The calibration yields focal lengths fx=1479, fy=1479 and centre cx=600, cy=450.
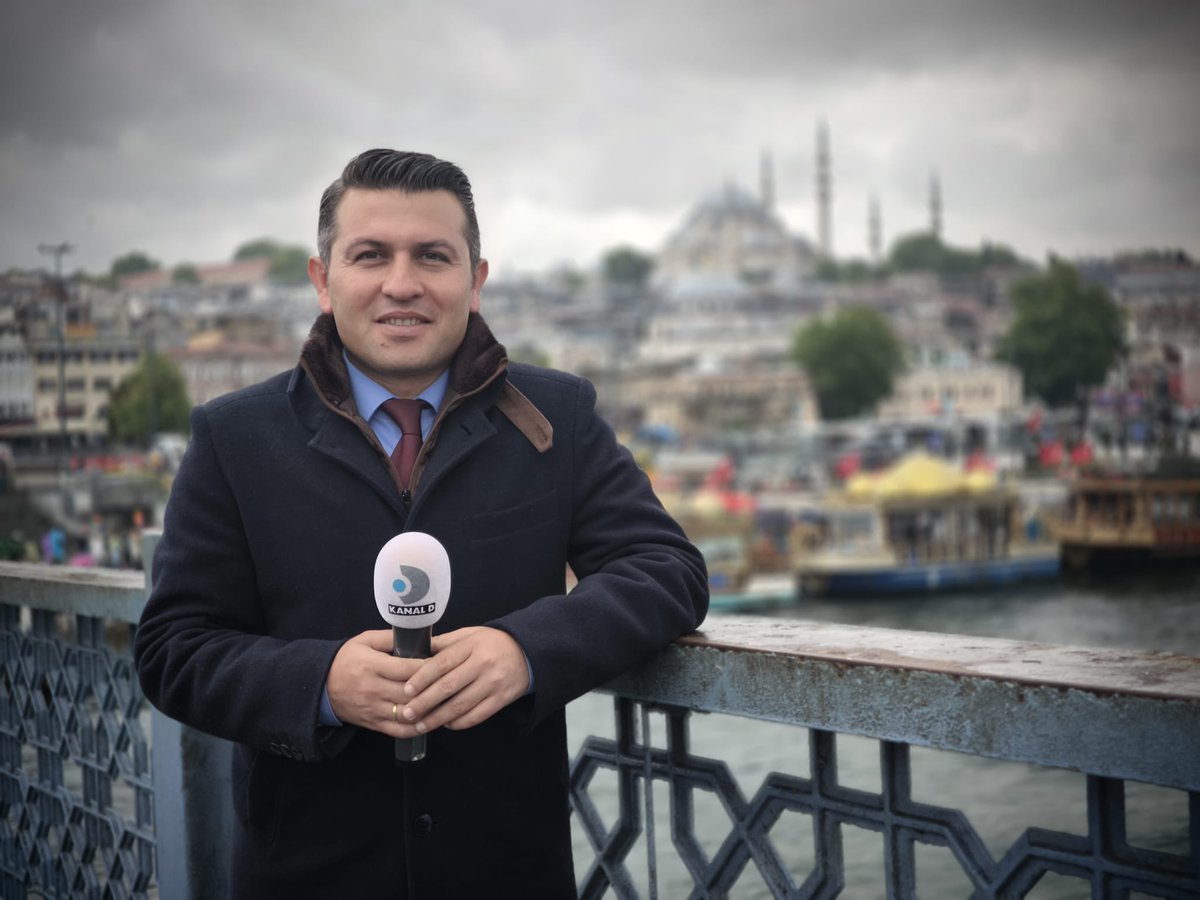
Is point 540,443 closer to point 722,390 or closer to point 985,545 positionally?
point 985,545

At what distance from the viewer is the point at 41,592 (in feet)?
9.32

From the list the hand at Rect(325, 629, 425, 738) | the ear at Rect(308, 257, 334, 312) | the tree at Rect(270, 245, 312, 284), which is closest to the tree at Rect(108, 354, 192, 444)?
the ear at Rect(308, 257, 334, 312)

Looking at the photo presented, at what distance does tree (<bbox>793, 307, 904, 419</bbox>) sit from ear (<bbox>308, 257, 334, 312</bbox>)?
8190cm

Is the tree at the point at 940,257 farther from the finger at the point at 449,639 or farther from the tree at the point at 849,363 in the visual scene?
the finger at the point at 449,639

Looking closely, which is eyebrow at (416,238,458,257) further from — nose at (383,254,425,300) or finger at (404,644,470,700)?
finger at (404,644,470,700)

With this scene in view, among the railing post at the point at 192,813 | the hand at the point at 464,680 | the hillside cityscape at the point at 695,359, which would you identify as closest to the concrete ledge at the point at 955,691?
the hand at the point at 464,680

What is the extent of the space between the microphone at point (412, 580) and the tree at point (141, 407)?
10.9 m

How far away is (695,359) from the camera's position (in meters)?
101

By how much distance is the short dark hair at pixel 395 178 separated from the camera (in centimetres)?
187

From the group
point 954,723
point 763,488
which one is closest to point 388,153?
point 954,723

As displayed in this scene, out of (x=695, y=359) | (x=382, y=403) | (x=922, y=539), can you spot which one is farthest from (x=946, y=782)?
(x=695, y=359)

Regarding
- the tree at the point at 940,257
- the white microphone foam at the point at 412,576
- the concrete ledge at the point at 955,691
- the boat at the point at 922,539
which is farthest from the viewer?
the tree at the point at 940,257

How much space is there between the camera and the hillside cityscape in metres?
11.3

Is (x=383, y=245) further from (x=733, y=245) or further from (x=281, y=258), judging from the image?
(x=733, y=245)
